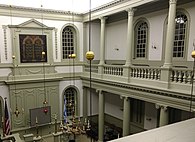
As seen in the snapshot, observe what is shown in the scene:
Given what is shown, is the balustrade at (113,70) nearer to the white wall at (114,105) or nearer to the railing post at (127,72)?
the railing post at (127,72)

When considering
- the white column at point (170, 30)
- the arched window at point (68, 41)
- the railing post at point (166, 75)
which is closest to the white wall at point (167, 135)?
the railing post at point (166, 75)

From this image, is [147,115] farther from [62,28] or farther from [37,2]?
[37,2]

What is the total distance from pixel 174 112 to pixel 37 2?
969 centimetres

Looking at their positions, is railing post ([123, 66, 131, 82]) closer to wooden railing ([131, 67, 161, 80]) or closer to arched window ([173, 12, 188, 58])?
wooden railing ([131, 67, 161, 80])

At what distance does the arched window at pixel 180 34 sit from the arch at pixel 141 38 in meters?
1.57

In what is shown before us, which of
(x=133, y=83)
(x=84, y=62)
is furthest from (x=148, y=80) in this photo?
(x=84, y=62)

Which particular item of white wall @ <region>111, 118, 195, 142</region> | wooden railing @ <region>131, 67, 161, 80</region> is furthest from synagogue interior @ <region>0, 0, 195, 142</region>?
white wall @ <region>111, 118, 195, 142</region>

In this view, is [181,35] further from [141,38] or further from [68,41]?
[68,41]

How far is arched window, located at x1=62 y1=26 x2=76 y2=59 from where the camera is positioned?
11.8m

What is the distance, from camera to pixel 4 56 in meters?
9.93

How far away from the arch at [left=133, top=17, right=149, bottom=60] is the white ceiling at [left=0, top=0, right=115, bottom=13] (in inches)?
90.5

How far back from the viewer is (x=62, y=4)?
36.7 ft

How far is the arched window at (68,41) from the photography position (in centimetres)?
1183

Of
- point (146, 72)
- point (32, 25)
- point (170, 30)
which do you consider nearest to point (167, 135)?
point (170, 30)
